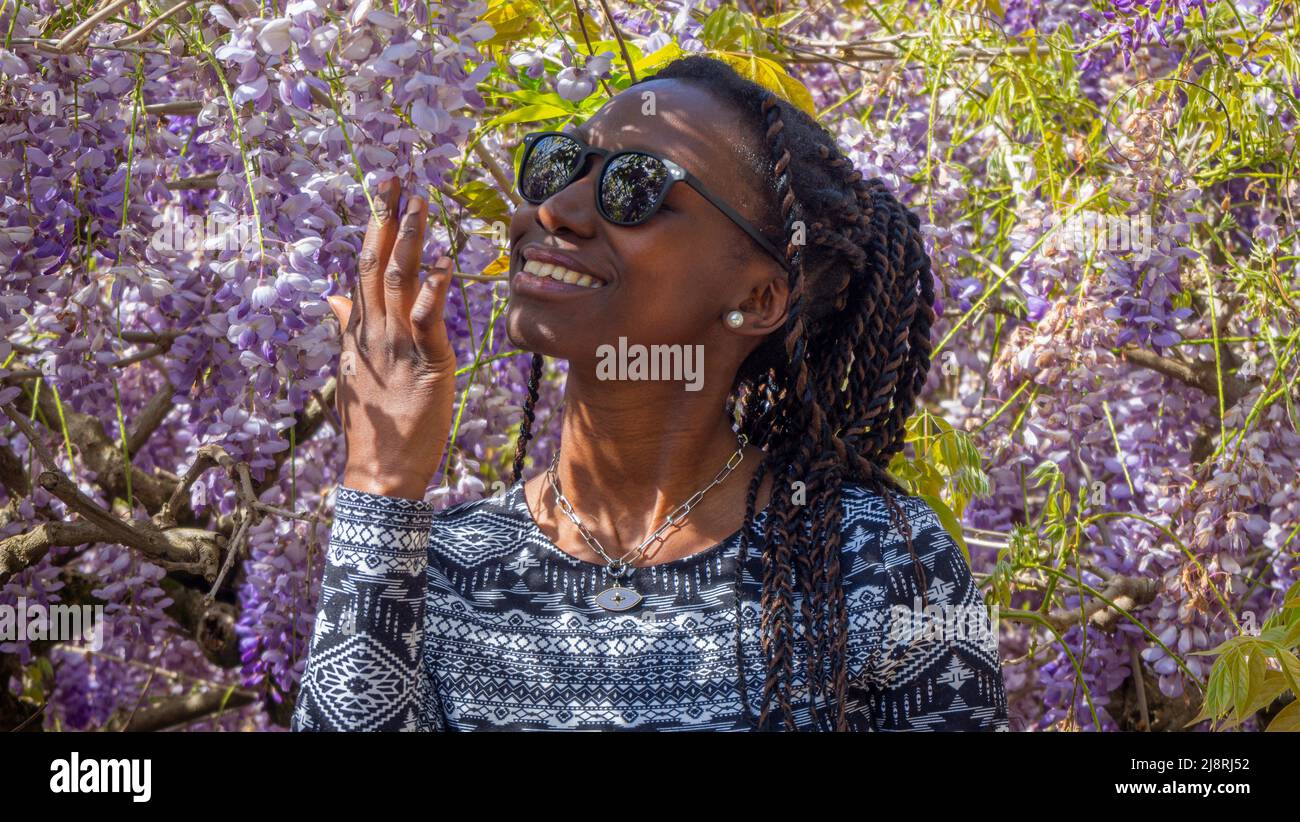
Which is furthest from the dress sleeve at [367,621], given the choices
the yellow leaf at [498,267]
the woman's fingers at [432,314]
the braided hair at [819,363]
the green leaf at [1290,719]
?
the yellow leaf at [498,267]

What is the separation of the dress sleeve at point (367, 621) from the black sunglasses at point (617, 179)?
0.50m

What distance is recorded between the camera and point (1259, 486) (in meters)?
3.01

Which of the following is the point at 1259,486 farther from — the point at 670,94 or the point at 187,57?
the point at 187,57

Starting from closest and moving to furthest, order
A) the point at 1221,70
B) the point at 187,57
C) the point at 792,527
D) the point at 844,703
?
the point at 844,703 < the point at 792,527 < the point at 187,57 < the point at 1221,70

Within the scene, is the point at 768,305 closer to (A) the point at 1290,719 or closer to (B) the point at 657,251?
(B) the point at 657,251

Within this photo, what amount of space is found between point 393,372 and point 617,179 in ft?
1.46

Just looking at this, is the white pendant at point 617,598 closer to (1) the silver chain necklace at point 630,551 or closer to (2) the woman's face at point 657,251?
(1) the silver chain necklace at point 630,551

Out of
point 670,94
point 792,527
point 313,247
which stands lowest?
point 792,527

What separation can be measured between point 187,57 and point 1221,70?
1.89 meters

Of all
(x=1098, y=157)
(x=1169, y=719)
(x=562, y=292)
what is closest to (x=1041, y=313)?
(x=1098, y=157)

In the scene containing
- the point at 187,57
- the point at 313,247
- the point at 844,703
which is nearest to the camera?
the point at 844,703

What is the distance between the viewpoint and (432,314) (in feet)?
5.43

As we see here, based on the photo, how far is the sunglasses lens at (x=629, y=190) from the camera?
1949mm

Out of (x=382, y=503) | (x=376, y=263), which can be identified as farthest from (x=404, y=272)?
(x=382, y=503)
